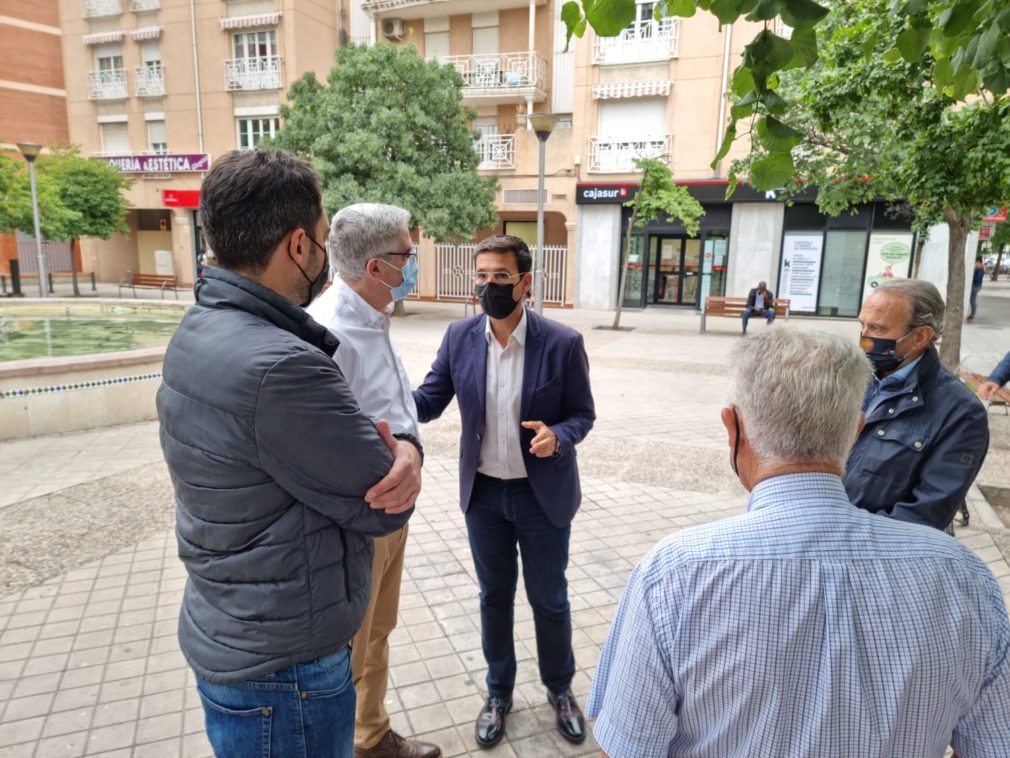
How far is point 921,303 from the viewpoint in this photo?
98.5 inches

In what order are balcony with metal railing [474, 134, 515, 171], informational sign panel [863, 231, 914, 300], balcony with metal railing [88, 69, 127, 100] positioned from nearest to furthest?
1. informational sign panel [863, 231, 914, 300]
2. balcony with metal railing [474, 134, 515, 171]
3. balcony with metal railing [88, 69, 127, 100]

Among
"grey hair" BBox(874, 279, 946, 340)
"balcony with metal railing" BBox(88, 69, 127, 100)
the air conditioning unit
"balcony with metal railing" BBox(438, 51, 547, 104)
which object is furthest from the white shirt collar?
"balcony with metal railing" BBox(88, 69, 127, 100)

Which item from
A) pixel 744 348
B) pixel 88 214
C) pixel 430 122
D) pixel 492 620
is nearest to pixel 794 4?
pixel 744 348

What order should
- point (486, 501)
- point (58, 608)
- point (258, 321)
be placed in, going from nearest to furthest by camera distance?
point (258, 321) < point (486, 501) < point (58, 608)

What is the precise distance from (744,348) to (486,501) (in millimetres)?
1679

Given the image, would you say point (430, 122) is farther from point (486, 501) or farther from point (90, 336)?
point (486, 501)

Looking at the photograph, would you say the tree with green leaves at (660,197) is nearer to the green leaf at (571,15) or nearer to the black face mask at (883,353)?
the black face mask at (883,353)

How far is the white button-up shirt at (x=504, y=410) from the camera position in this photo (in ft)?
9.06

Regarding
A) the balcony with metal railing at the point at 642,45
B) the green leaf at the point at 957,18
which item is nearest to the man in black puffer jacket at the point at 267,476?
the green leaf at the point at 957,18

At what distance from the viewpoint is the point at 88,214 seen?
23.7 m

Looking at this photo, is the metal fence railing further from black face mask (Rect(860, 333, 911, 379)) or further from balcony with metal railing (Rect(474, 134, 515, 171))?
black face mask (Rect(860, 333, 911, 379))

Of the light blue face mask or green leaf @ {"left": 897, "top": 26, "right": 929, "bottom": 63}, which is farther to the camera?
the light blue face mask

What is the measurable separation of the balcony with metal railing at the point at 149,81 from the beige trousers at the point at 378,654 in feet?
99.6

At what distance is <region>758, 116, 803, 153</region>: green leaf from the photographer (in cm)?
205
